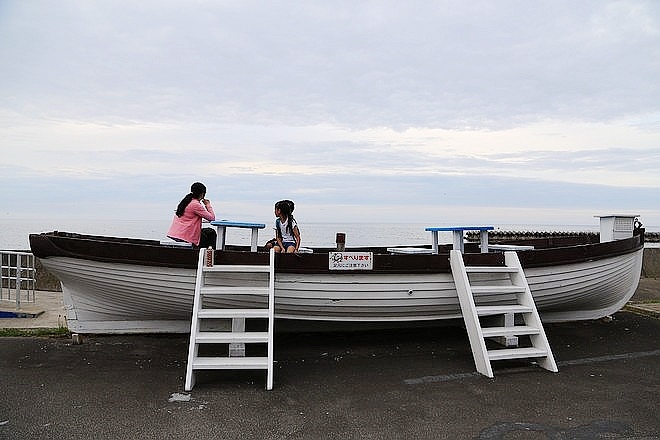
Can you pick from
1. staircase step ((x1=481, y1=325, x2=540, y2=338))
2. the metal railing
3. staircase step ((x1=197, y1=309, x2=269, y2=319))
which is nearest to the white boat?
staircase step ((x1=197, y1=309, x2=269, y2=319))

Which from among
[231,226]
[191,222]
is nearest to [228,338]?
[231,226]

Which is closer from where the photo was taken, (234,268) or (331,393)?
(331,393)

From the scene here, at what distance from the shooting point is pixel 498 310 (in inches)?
224

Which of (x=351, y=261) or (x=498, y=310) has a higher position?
(x=351, y=261)

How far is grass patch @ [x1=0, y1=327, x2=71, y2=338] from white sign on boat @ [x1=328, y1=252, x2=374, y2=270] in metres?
3.47

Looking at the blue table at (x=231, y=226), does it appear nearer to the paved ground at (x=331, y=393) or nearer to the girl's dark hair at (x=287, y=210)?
the girl's dark hair at (x=287, y=210)

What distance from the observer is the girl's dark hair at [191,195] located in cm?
665

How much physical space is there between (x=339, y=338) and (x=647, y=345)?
12.2ft

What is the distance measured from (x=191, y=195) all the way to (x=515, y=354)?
4.05 m

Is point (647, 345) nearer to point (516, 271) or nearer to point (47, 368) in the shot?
point (516, 271)

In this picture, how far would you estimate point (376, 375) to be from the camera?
5.38 meters

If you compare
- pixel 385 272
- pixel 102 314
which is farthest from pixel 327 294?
pixel 102 314

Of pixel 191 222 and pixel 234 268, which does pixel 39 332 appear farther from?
pixel 234 268

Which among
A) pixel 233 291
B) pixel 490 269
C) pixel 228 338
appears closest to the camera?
pixel 228 338
